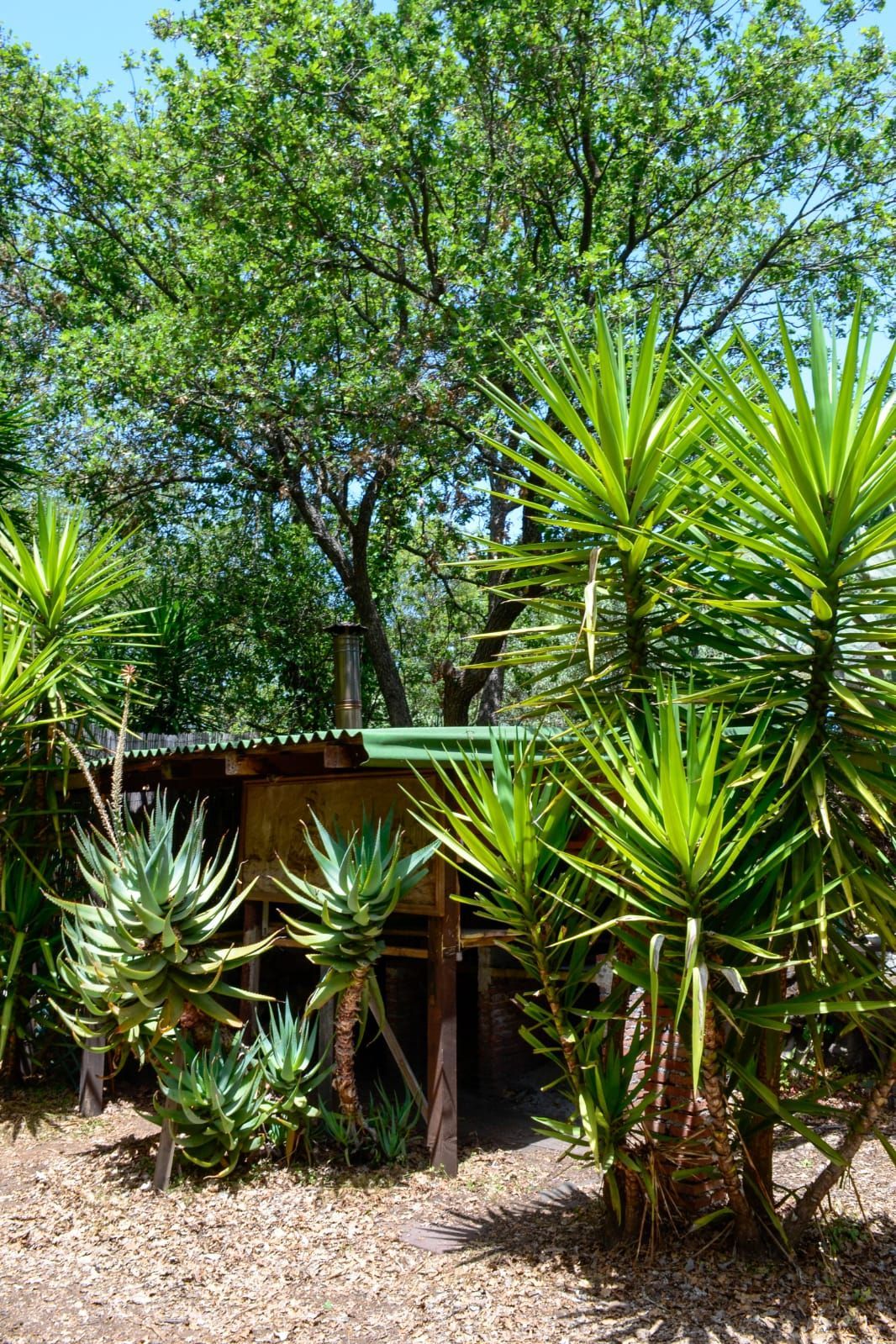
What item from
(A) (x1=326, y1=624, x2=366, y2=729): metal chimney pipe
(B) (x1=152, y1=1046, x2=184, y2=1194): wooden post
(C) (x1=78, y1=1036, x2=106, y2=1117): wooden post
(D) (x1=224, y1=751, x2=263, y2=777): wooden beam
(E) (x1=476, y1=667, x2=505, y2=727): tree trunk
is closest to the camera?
(B) (x1=152, y1=1046, x2=184, y2=1194): wooden post

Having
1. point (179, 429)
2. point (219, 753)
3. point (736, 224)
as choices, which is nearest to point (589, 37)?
point (736, 224)

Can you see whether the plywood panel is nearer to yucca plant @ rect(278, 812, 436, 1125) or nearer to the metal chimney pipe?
yucca plant @ rect(278, 812, 436, 1125)

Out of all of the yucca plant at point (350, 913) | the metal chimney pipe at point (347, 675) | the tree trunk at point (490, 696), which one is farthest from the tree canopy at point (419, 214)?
the yucca plant at point (350, 913)

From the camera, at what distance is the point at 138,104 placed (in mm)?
14086

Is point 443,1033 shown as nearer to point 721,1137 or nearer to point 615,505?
point 721,1137


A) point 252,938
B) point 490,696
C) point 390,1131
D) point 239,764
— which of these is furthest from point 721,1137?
point 490,696

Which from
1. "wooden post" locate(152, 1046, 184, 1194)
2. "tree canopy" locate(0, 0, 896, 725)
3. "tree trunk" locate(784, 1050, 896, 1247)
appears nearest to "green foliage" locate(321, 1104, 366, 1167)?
"wooden post" locate(152, 1046, 184, 1194)

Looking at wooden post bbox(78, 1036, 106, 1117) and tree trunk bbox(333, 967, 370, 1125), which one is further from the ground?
tree trunk bbox(333, 967, 370, 1125)

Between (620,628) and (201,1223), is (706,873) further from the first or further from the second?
(201,1223)

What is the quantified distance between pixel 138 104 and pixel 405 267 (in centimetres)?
517

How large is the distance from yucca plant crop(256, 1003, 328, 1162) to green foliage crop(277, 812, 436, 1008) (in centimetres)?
53

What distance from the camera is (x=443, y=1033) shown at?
6.00m

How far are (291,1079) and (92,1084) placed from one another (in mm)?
2353

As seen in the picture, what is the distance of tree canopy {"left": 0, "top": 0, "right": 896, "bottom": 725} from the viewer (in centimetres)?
1075
